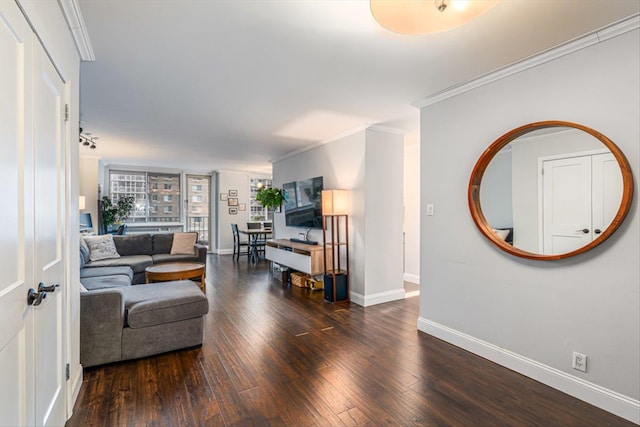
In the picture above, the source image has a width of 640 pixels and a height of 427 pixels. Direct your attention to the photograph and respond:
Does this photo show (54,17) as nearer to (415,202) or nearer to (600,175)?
(600,175)

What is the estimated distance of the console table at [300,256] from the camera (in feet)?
14.6

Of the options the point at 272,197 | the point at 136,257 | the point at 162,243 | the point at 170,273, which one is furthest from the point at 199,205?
the point at 170,273

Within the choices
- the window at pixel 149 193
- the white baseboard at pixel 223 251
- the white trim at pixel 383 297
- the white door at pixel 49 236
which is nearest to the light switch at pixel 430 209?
the white trim at pixel 383 297

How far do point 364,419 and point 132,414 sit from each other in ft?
4.65

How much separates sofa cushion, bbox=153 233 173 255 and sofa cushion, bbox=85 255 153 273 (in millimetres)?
451

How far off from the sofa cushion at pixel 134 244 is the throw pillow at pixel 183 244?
1.34 feet

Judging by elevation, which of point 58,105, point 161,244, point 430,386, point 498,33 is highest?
point 498,33

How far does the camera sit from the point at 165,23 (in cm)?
189

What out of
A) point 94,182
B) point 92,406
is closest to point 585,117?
point 92,406

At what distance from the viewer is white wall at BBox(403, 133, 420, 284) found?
5.32 m

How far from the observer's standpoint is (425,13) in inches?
54.6

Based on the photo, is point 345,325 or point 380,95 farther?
point 345,325

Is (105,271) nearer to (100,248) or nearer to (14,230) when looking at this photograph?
(100,248)

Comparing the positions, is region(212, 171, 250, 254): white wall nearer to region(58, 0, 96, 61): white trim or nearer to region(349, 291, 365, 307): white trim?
region(349, 291, 365, 307): white trim
